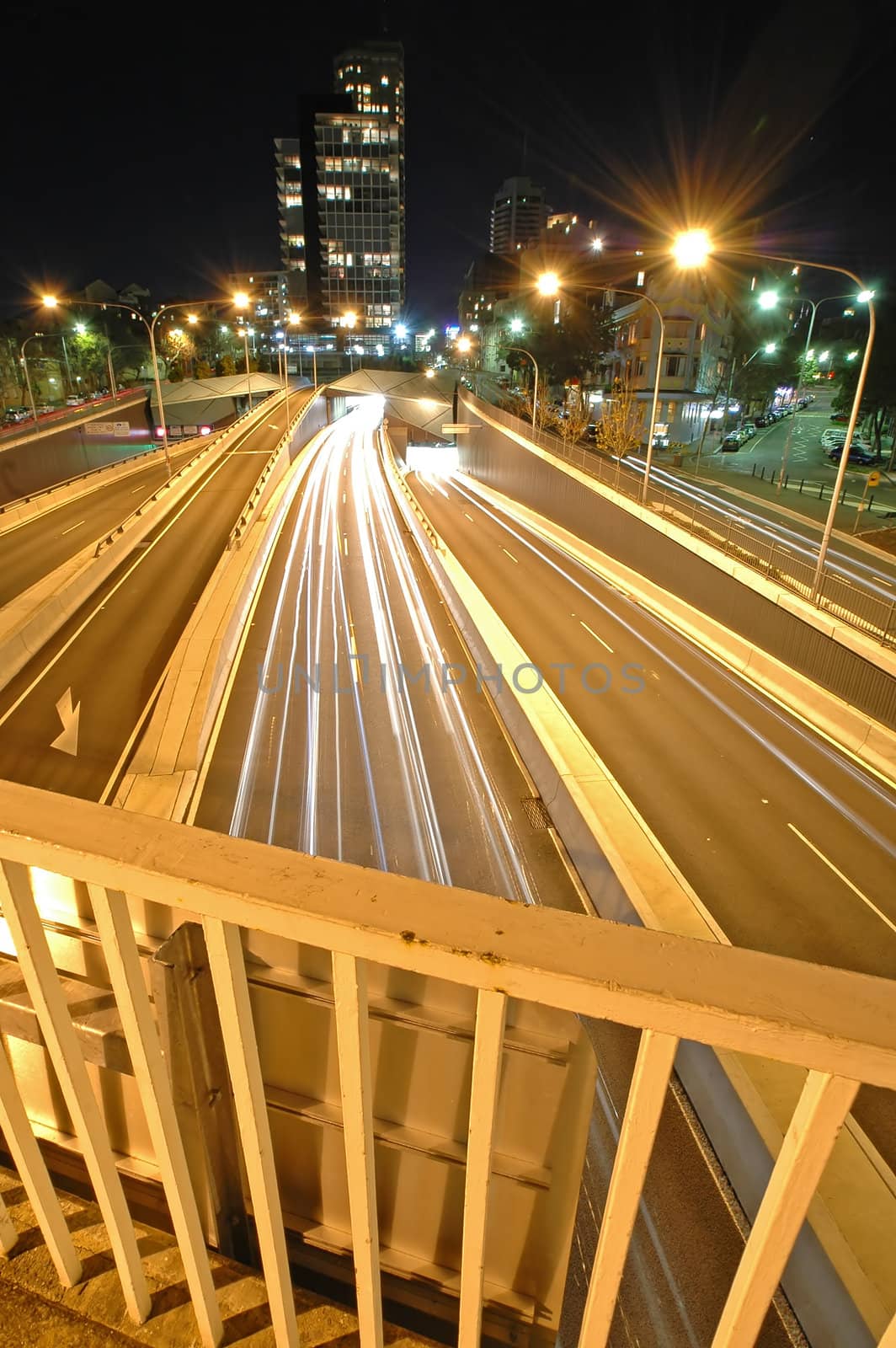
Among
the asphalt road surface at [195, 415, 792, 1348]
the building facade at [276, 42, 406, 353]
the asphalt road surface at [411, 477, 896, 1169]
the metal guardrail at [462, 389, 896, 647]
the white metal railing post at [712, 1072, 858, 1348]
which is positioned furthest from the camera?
the building facade at [276, 42, 406, 353]

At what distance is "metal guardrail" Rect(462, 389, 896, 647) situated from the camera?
17.2 metres

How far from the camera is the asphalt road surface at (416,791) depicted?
6.41 m

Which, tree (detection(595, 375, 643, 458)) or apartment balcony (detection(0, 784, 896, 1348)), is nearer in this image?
apartment balcony (detection(0, 784, 896, 1348))

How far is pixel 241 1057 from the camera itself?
5.67ft

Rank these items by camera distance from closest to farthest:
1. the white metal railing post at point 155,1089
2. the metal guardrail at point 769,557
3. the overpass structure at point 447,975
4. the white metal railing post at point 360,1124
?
the overpass structure at point 447,975 → the white metal railing post at point 360,1124 → the white metal railing post at point 155,1089 → the metal guardrail at point 769,557

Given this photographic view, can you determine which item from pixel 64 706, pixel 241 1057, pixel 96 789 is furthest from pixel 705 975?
pixel 64 706

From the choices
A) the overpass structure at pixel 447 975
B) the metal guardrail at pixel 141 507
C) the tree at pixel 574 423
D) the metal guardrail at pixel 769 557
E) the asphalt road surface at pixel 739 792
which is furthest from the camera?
the tree at pixel 574 423

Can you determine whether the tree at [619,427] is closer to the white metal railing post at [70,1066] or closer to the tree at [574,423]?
the tree at [574,423]

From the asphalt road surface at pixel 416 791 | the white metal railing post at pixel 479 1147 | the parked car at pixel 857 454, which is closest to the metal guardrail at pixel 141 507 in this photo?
the asphalt road surface at pixel 416 791

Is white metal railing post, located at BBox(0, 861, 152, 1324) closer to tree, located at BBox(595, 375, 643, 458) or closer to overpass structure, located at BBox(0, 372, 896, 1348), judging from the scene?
overpass structure, located at BBox(0, 372, 896, 1348)

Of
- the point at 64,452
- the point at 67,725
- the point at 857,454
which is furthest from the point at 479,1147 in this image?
the point at 64,452

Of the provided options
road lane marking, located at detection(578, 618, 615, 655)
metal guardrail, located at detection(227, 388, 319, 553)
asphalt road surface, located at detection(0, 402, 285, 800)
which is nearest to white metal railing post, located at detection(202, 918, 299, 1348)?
asphalt road surface, located at detection(0, 402, 285, 800)

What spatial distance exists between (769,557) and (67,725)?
69.0 ft

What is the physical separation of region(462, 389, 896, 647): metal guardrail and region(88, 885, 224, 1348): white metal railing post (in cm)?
1882
